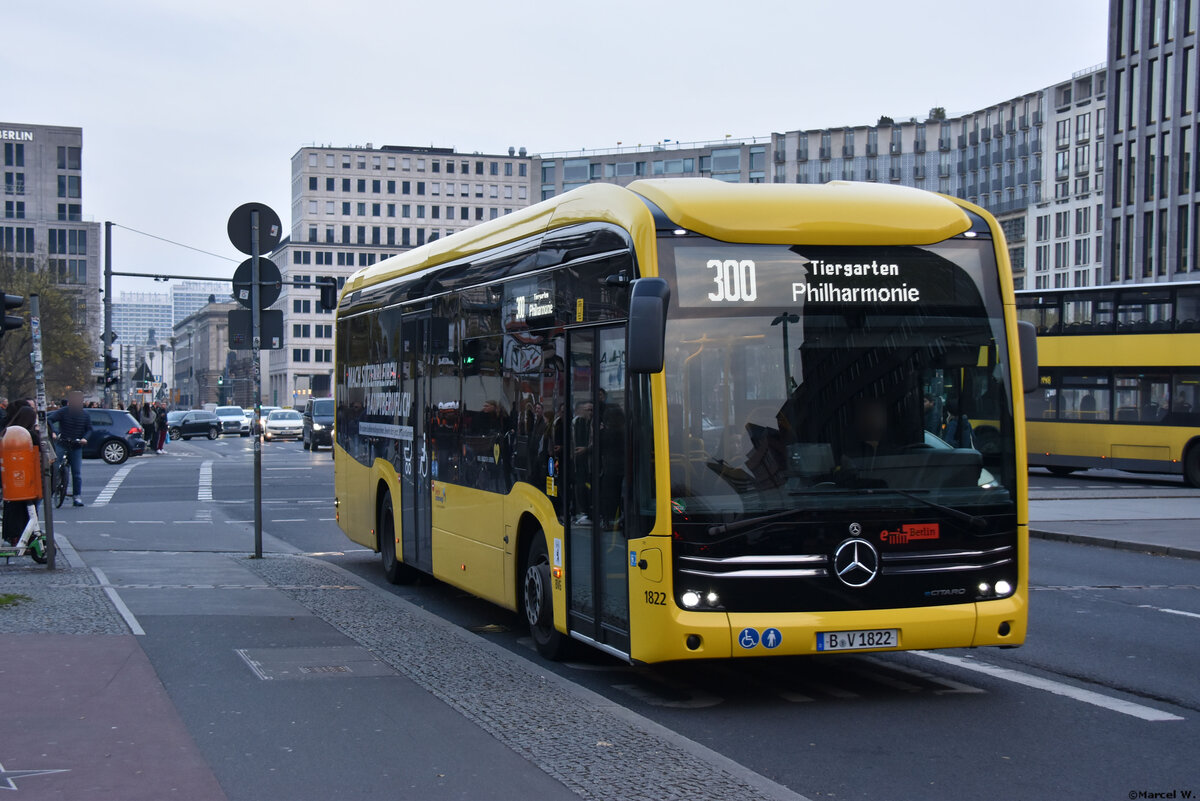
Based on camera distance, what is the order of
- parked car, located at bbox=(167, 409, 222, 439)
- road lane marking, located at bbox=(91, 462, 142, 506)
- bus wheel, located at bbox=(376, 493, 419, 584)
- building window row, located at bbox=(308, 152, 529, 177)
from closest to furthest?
bus wheel, located at bbox=(376, 493, 419, 584), road lane marking, located at bbox=(91, 462, 142, 506), parked car, located at bbox=(167, 409, 222, 439), building window row, located at bbox=(308, 152, 529, 177)

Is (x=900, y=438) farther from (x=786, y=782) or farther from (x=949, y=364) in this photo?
(x=786, y=782)

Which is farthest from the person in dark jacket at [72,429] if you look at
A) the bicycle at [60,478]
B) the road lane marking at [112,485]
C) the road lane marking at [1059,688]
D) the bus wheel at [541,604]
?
the road lane marking at [1059,688]

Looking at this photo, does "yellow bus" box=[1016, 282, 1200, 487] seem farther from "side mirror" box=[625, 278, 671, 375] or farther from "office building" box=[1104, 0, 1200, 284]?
"office building" box=[1104, 0, 1200, 284]

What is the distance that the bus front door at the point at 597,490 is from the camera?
7773mm

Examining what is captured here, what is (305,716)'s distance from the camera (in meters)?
7.17

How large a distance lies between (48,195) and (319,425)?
333ft

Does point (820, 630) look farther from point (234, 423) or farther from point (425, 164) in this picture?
point (425, 164)

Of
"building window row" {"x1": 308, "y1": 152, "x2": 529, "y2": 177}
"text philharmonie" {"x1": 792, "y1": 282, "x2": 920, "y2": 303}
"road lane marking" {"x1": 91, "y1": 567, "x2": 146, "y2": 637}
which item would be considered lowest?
"road lane marking" {"x1": 91, "y1": 567, "x2": 146, "y2": 637}

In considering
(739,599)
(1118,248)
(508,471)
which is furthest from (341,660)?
(1118,248)

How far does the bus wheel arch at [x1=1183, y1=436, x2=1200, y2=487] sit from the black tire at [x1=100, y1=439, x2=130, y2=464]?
27986 mm

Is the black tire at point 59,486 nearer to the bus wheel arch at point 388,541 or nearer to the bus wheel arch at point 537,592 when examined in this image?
the bus wheel arch at point 388,541

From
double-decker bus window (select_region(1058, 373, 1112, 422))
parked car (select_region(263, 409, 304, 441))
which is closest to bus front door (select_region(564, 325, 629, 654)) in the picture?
double-decker bus window (select_region(1058, 373, 1112, 422))

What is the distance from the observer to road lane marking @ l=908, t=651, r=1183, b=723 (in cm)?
755

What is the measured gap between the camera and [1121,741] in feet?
22.6
